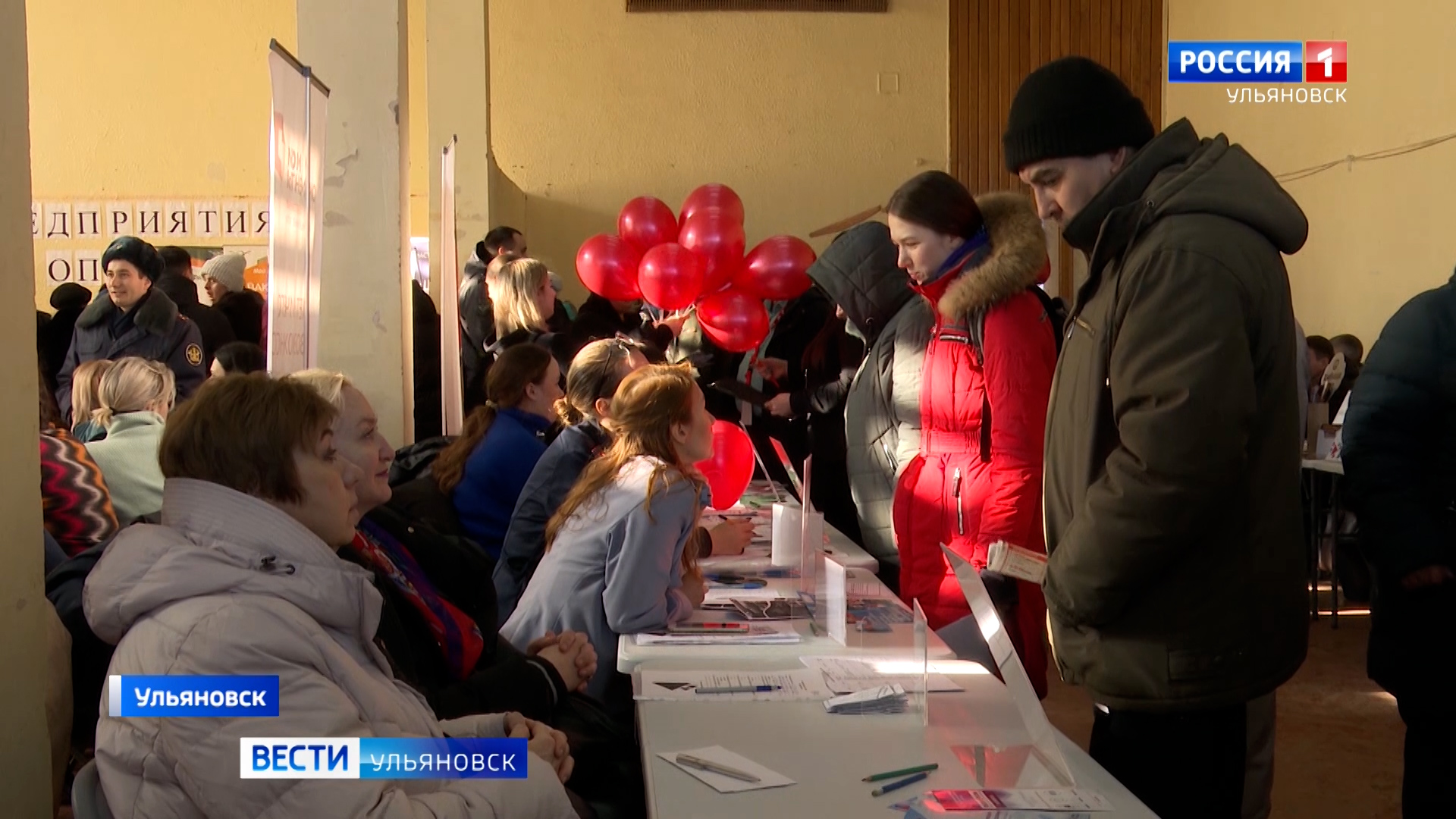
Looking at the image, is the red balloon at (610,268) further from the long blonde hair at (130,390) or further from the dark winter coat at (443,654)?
the dark winter coat at (443,654)

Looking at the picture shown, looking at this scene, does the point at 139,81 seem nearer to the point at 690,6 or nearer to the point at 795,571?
the point at 690,6

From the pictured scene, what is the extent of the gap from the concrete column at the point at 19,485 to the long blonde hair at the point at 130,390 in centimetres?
200

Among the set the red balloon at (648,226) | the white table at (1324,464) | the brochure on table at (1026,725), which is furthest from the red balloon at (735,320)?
the brochure on table at (1026,725)

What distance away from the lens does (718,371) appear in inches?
231

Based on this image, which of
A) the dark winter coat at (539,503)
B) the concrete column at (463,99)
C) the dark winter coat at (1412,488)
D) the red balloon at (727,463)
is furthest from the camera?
the concrete column at (463,99)

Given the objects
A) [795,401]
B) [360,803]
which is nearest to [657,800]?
[360,803]

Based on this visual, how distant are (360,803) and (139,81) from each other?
385 inches

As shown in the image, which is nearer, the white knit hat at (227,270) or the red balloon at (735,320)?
the red balloon at (735,320)

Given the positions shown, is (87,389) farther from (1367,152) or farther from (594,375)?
(1367,152)

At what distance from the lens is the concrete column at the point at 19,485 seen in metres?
1.58

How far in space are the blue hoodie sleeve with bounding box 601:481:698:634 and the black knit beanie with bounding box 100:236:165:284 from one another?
323 centimetres

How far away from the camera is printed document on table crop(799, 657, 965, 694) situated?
2.18 metres

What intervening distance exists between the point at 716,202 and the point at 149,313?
2327 mm

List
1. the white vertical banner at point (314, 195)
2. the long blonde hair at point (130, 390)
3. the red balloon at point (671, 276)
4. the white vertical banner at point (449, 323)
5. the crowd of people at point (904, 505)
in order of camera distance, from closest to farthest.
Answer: the crowd of people at point (904, 505)
the white vertical banner at point (314, 195)
the long blonde hair at point (130, 390)
the white vertical banner at point (449, 323)
the red balloon at point (671, 276)
